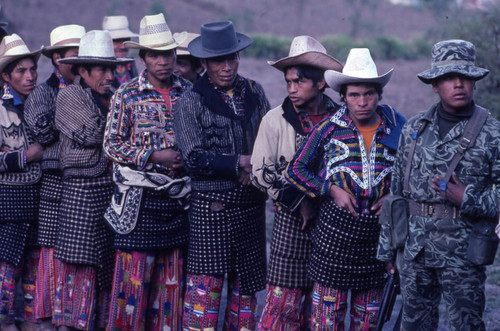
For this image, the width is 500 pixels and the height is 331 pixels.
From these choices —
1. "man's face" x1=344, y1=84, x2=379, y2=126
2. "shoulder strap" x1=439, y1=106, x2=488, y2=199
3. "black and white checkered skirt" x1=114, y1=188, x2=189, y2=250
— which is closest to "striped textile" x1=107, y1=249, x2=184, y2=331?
"black and white checkered skirt" x1=114, y1=188, x2=189, y2=250

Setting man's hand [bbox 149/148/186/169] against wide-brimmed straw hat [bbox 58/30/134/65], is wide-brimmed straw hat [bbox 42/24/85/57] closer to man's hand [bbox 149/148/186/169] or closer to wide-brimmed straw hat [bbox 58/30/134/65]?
wide-brimmed straw hat [bbox 58/30/134/65]

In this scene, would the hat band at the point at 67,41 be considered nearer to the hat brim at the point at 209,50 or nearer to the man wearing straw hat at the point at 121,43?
the man wearing straw hat at the point at 121,43

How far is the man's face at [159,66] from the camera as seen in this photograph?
20.7ft

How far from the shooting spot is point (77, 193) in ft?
21.6

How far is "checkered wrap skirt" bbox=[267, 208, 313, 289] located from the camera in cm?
571

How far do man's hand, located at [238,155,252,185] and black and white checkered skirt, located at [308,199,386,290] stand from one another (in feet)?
2.32

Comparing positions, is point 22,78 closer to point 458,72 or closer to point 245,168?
point 245,168

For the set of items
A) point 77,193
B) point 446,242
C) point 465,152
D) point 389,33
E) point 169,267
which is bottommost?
point 389,33

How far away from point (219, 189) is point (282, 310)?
99 centimetres

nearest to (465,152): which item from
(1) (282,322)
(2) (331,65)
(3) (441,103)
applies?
(3) (441,103)

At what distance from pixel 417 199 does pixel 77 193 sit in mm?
2985

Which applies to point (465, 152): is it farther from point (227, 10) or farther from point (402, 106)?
point (227, 10)

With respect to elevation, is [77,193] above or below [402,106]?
above

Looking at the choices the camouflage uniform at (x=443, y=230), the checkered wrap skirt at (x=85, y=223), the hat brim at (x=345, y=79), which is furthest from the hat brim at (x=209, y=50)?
the camouflage uniform at (x=443, y=230)
